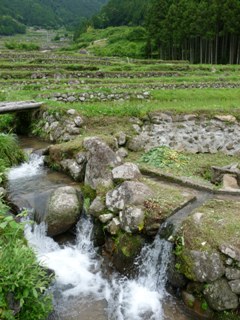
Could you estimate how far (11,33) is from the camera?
17175 cm

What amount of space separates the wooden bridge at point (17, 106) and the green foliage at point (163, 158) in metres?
6.56

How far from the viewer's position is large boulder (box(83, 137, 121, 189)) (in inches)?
461

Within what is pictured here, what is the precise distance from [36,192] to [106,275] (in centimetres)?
397

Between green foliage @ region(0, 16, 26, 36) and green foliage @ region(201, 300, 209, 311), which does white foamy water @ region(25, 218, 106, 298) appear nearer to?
green foliage @ region(201, 300, 209, 311)

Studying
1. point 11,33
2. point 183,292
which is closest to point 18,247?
point 183,292

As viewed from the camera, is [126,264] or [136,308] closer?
[136,308]

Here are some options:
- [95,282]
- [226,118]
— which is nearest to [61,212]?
[95,282]

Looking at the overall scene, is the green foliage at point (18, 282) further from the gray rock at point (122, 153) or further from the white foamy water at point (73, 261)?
the gray rock at point (122, 153)

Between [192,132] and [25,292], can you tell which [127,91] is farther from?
[25,292]

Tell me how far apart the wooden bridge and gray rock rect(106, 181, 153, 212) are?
7.82 metres

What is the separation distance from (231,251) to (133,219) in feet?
9.00

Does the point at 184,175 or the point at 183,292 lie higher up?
the point at 184,175

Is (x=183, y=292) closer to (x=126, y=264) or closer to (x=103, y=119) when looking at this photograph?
(x=126, y=264)

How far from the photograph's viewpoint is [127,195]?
10383mm
